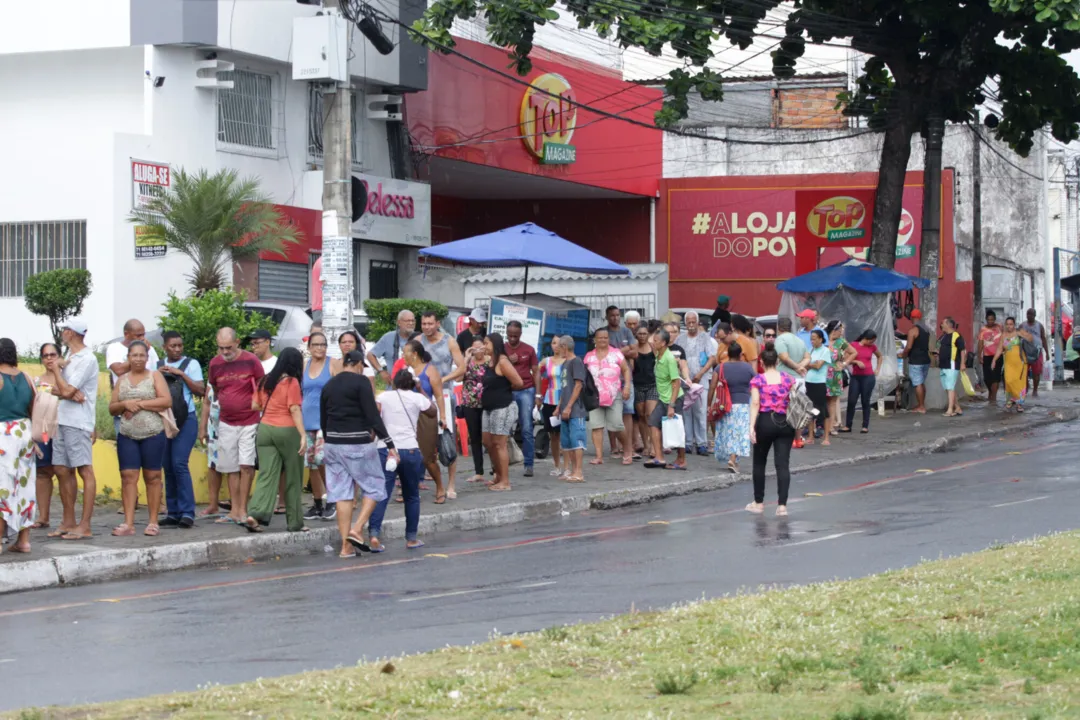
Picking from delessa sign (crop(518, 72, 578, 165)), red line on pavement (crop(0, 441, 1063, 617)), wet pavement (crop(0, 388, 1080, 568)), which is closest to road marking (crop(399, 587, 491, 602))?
red line on pavement (crop(0, 441, 1063, 617))

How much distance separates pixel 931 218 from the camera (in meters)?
29.4

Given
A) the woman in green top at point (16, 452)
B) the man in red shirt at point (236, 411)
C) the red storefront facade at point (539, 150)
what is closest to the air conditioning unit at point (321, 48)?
the man in red shirt at point (236, 411)

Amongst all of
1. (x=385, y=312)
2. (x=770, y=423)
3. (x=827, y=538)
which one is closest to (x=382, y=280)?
(x=385, y=312)

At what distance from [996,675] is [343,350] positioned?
9.04 metres

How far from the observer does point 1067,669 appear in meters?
6.62

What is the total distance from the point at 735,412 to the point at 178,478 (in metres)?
7.20

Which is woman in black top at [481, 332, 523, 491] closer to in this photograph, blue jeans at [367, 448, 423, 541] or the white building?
blue jeans at [367, 448, 423, 541]

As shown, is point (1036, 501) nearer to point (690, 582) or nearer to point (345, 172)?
point (690, 582)

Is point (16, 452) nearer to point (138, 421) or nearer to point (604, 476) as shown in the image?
point (138, 421)

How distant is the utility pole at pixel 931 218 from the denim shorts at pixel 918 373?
1.35 metres

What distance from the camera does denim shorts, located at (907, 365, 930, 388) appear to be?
90.1 ft

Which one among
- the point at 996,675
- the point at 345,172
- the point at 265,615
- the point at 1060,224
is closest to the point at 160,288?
the point at 345,172

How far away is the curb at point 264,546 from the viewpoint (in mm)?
11867

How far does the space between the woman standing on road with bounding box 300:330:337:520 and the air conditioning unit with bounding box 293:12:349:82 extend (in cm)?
329
